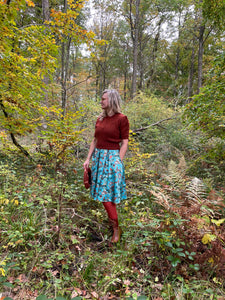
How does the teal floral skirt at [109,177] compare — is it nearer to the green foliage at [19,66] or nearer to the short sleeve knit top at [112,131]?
the short sleeve knit top at [112,131]

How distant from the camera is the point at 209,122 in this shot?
2.72 m

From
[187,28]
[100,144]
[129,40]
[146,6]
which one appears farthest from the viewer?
[129,40]

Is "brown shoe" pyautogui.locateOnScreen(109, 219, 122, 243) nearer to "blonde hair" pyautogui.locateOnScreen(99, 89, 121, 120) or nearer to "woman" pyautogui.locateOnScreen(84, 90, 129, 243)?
"woman" pyautogui.locateOnScreen(84, 90, 129, 243)

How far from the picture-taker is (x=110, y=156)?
2234mm

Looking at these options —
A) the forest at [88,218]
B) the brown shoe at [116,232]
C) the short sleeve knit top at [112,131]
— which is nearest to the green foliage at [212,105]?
the forest at [88,218]

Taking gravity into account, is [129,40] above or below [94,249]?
above

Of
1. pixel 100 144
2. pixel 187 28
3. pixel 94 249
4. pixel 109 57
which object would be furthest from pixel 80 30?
pixel 109 57

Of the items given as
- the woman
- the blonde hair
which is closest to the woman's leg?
the woman

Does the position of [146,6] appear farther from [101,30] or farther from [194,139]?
[194,139]

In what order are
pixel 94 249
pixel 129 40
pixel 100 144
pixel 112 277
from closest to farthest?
1. pixel 112 277
2. pixel 94 249
3. pixel 100 144
4. pixel 129 40

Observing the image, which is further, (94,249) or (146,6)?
(146,6)

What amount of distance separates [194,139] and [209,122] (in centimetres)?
277

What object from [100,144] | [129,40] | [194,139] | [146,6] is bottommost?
[194,139]

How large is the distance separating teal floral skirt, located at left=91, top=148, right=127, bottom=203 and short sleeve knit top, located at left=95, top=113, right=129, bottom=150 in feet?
0.31
